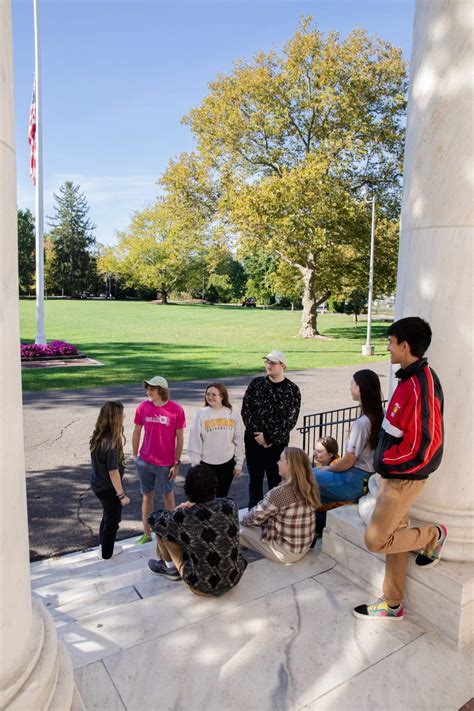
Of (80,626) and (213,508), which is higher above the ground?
(213,508)

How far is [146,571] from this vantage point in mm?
4477

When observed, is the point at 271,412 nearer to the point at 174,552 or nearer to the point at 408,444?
the point at 174,552

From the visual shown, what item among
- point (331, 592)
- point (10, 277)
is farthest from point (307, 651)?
point (10, 277)

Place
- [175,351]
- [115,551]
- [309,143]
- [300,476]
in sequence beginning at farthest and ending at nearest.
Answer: [309,143], [175,351], [115,551], [300,476]

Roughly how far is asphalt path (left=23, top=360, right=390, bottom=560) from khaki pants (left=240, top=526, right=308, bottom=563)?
201cm

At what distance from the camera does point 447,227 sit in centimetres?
342

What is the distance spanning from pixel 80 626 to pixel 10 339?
2.13m

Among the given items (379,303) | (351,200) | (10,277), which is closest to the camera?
(10,277)

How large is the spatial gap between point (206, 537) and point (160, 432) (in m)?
1.90

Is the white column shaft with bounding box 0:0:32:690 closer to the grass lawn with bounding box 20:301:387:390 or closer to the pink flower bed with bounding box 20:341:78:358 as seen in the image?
the grass lawn with bounding box 20:301:387:390

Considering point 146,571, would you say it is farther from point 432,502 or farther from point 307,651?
point 432,502

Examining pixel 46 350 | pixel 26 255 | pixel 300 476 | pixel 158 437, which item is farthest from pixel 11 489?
pixel 26 255

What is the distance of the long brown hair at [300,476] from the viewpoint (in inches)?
165

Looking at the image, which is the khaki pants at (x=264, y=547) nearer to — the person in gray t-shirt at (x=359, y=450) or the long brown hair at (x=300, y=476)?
the long brown hair at (x=300, y=476)
